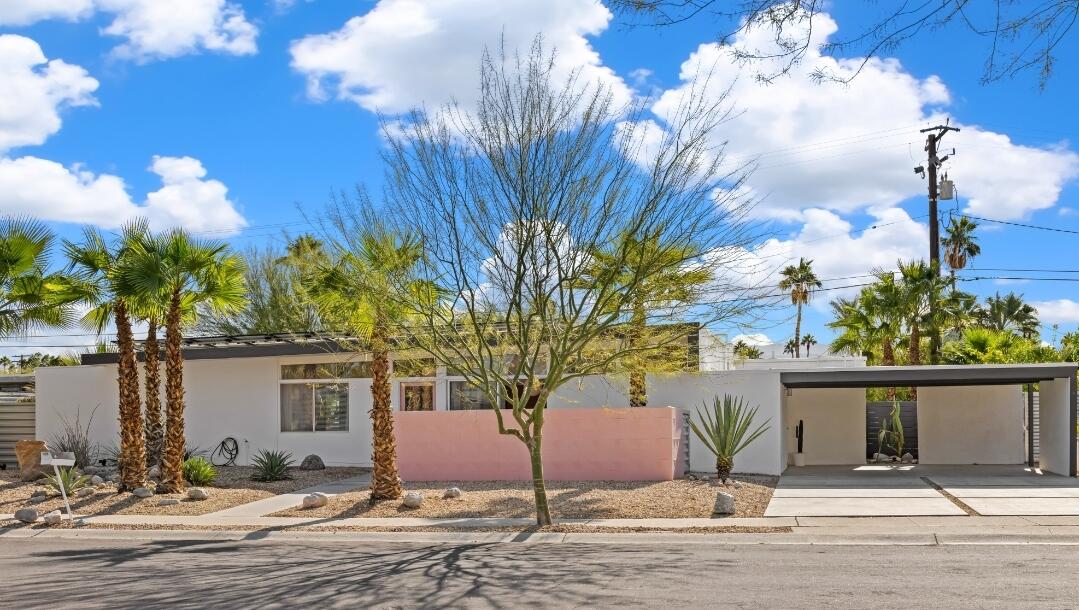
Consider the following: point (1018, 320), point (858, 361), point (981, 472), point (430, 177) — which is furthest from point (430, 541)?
point (1018, 320)

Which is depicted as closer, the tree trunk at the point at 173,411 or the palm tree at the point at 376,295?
the palm tree at the point at 376,295

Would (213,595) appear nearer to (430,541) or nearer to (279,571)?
(279,571)

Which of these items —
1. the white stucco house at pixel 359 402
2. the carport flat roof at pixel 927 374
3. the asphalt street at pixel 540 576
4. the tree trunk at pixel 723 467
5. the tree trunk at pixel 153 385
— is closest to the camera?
the asphalt street at pixel 540 576

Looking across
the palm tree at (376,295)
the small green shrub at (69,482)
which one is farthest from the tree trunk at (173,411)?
the palm tree at (376,295)

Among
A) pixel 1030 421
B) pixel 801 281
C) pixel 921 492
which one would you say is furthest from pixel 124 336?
pixel 801 281

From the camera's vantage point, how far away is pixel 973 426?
2428 cm

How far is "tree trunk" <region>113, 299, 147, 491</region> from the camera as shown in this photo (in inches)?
703

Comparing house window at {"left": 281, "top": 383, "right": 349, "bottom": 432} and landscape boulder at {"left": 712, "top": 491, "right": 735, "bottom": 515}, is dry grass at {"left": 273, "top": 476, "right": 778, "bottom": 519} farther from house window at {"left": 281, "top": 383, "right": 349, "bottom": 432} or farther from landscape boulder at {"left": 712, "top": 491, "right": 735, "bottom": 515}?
house window at {"left": 281, "top": 383, "right": 349, "bottom": 432}

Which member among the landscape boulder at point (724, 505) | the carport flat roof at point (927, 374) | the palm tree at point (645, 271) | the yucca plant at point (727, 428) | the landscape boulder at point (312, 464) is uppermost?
the palm tree at point (645, 271)

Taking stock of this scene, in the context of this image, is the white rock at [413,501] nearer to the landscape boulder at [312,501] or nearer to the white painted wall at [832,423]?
the landscape boulder at [312,501]

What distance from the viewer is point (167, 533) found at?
14.4 m

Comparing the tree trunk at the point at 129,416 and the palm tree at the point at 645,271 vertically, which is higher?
the palm tree at the point at 645,271

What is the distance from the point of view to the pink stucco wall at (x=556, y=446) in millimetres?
18938

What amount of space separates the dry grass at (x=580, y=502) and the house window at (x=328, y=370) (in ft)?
19.7
